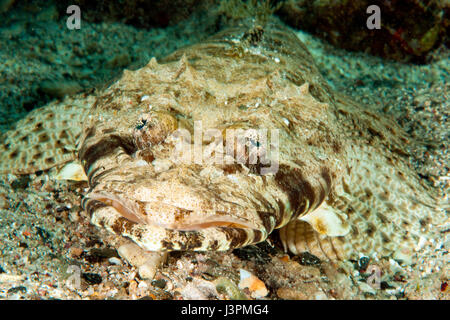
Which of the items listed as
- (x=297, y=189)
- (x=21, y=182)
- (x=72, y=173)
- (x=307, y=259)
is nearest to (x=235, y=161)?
(x=297, y=189)

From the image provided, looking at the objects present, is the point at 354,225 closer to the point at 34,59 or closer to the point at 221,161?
the point at 221,161

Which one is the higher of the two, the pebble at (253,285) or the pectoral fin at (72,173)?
the pectoral fin at (72,173)

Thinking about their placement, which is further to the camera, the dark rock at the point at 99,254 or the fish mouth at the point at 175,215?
the dark rock at the point at 99,254

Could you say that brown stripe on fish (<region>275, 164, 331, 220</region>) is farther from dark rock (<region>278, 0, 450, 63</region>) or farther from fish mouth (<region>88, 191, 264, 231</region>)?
dark rock (<region>278, 0, 450, 63</region>)

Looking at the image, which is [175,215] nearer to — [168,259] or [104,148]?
[168,259]

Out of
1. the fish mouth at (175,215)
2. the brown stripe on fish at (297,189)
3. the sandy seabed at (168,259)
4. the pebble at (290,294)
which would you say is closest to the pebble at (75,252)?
the sandy seabed at (168,259)

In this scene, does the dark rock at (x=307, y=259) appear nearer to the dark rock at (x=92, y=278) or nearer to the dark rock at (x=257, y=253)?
the dark rock at (x=257, y=253)

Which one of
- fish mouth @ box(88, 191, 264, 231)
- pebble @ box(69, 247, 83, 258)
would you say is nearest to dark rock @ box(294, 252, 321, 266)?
fish mouth @ box(88, 191, 264, 231)

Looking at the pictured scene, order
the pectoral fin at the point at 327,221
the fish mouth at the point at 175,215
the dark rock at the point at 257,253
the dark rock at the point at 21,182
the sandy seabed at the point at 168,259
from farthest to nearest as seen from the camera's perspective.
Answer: the dark rock at the point at 21,182
the pectoral fin at the point at 327,221
the dark rock at the point at 257,253
the sandy seabed at the point at 168,259
the fish mouth at the point at 175,215

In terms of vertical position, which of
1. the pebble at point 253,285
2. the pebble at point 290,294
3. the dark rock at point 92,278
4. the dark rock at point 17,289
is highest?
the dark rock at point 17,289
